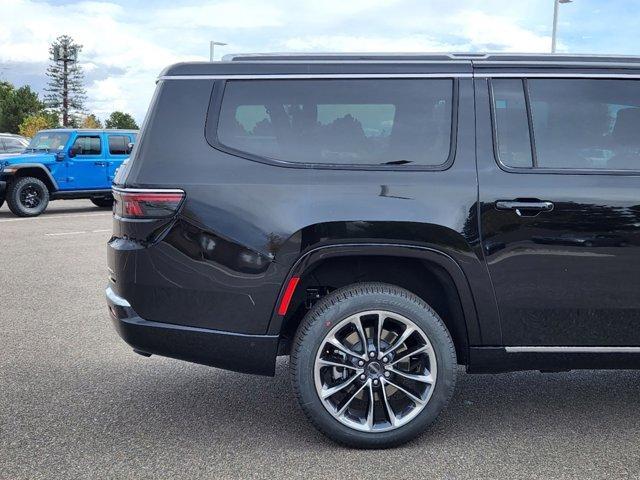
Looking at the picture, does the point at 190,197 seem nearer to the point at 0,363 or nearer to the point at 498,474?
the point at 498,474

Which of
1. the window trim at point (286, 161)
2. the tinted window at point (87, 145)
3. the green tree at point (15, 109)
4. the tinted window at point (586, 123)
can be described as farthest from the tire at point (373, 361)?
the green tree at point (15, 109)

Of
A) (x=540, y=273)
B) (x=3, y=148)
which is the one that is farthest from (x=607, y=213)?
(x=3, y=148)

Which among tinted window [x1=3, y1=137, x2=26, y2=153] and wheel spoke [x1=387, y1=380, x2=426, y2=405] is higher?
tinted window [x1=3, y1=137, x2=26, y2=153]


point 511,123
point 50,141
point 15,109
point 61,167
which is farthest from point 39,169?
point 15,109

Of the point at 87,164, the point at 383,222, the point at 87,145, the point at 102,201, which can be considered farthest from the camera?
the point at 102,201

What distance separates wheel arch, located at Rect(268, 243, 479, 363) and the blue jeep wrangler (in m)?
12.5

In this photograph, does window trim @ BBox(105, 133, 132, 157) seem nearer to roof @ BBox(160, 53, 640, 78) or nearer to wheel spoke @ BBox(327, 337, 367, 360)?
roof @ BBox(160, 53, 640, 78)

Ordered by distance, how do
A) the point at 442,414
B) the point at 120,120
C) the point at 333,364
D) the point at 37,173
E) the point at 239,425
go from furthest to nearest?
the point at 120,120 < the point at 37,173 < the point at 442,414 < the point at 239,425 < the point at 333,364

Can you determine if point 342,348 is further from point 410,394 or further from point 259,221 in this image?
point 259,221

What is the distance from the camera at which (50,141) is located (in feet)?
50.4

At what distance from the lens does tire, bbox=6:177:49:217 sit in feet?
47.5

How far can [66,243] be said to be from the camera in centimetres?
1094

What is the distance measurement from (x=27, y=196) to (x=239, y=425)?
495 inches

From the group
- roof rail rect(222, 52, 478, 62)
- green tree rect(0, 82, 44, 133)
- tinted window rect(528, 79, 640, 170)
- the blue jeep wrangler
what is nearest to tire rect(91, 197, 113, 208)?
the blue jeep wrangler
